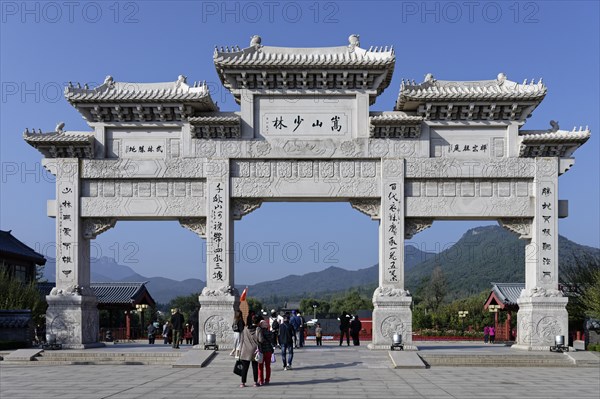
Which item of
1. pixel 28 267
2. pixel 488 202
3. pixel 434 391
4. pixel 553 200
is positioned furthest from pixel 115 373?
pixel 28 267

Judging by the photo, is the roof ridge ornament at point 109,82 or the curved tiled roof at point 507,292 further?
the curved tiled roof at point 507,292

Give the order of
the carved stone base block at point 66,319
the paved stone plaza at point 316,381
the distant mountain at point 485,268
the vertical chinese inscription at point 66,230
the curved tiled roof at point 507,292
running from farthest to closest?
1. the distant mountain at point 485,268
2. the curved tiled roof at point 507,292
3. the vertical chinese inscription at point 66,230
4. the carved stone base block at point 66,319
5. the paved stone plaza at point 316,381

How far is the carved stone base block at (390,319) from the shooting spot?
688 inches

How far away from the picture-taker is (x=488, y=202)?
17.9 metres

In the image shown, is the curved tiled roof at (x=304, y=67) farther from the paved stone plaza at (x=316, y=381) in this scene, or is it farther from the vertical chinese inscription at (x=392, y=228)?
the paved stone plaza at (x=316, y=381)

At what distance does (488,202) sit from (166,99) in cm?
864

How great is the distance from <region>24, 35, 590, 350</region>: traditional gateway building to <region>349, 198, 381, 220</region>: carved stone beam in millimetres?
37

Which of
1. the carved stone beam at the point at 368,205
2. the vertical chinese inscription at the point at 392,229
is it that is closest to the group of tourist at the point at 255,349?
the vertical chinese inscription at the point at 392,229

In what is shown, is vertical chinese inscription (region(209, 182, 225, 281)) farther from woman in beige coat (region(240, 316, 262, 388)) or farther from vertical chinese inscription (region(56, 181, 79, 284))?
woman in beige coat (region(240, 316, 262, 388))

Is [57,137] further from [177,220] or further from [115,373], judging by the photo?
[115,373]

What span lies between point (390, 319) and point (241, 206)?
477 cm

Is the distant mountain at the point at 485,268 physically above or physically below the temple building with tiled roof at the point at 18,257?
below

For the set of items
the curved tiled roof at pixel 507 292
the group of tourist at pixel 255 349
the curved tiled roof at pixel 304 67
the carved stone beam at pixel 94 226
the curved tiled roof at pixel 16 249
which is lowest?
the curved tiled roof at pixel 507 292

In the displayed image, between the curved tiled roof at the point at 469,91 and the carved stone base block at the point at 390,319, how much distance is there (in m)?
5.09
